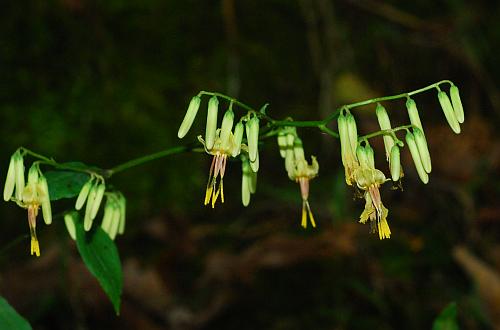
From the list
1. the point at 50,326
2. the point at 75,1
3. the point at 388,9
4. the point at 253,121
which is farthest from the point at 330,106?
the point at 253,121

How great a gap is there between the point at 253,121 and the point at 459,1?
5.14m

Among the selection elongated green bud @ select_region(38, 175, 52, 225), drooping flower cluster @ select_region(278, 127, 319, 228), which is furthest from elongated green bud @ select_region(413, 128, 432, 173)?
elongated green bud @ select_region(38, 175, 52, 225)

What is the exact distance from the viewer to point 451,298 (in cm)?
514

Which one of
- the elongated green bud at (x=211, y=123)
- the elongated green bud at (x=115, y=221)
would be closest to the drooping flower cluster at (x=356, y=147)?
the elongated green bud at (x=211, y=123)

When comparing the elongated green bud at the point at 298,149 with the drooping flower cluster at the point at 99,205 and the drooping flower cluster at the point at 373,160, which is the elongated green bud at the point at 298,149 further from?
the drooping flower cluster at the point at 99,205

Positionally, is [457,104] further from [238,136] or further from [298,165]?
[238,136]

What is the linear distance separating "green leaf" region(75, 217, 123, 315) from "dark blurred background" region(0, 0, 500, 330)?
161 centimetres

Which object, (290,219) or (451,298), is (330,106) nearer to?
(290,219)

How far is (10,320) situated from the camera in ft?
9.38

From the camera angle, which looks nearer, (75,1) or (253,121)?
(253,121)

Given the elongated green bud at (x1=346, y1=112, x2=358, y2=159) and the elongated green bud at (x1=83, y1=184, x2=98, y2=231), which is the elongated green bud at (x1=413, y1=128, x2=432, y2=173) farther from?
the elongated green bud at (x1=83, y1=184, x2=98, y2=231)

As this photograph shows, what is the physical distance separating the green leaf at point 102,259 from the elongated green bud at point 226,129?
2.19ft

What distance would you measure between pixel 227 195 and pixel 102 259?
3.09 m

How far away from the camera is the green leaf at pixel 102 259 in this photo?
9.68 ft
